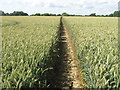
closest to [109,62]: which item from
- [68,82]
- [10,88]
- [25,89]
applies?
[68,82]

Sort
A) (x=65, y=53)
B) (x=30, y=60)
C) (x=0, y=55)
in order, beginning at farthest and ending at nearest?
(x=65, y=53), (x=0, y=55), (x=30, y=60)

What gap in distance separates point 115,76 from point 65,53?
21.6ft

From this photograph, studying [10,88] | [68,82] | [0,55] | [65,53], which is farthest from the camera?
[65,53]

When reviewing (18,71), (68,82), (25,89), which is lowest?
(68,82)

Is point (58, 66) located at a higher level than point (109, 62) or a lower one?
lower

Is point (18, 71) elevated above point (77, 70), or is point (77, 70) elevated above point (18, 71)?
point (18, 71)

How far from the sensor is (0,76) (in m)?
3.91

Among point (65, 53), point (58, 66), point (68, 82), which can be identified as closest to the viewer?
point (68, 82)

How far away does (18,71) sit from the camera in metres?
3.91

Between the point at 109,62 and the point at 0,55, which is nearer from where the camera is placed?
the point at 109,62

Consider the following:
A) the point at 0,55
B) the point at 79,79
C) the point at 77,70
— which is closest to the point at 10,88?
the point at 0,55

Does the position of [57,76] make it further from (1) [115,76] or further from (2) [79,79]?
(1) [115,76]

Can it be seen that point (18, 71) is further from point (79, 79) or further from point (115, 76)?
point (79, 79)

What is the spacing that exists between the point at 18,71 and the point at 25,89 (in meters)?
0.39
